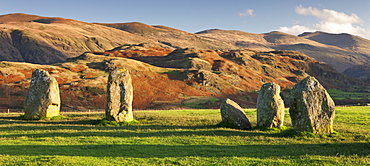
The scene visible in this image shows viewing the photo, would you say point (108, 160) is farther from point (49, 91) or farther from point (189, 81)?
point (189, 81)

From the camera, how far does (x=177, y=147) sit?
793 inches

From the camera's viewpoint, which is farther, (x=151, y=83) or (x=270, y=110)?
(x=151, y=83)

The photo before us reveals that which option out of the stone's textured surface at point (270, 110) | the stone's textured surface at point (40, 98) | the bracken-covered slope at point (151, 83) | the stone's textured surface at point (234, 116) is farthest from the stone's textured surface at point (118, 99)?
the bracken-covered slope at point (151, 83)

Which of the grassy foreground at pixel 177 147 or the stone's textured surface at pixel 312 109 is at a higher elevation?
the stone's textured surface at pixel 312 109

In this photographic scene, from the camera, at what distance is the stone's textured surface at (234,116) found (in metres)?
29.6

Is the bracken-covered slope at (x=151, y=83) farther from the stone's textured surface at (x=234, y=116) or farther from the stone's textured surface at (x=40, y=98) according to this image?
the stone's textured surface at (x=234, y=116)

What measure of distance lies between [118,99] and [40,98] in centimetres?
1054

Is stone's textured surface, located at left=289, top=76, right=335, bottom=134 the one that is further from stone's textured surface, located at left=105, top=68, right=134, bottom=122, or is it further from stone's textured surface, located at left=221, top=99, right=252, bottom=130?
stone's textured surface, located at left=105, top=68, right=134, bottom=122

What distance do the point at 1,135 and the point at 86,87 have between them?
78.3 meters

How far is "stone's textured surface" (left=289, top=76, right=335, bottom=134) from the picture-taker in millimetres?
24534

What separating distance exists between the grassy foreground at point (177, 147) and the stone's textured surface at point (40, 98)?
7741 mm

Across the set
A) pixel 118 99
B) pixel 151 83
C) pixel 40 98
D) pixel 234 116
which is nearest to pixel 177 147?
pixel 234 116

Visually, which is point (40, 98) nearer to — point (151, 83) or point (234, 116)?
point (234, 116)

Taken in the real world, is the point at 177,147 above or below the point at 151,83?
below
